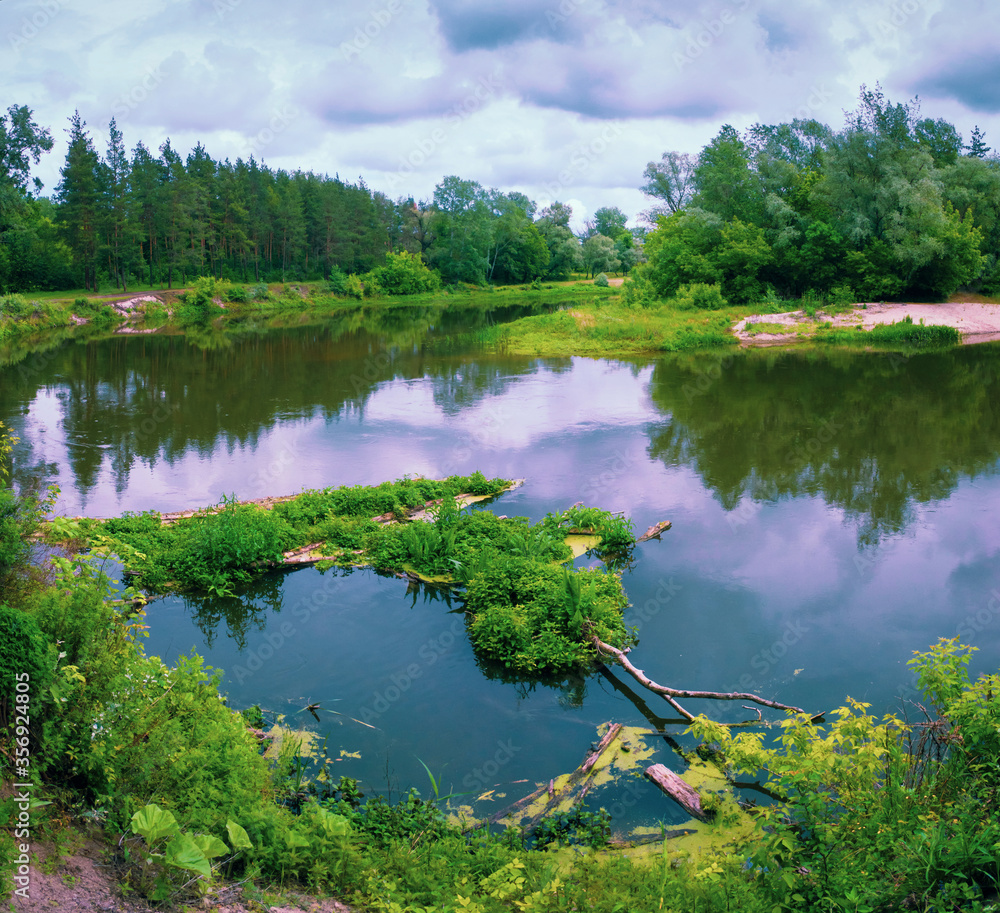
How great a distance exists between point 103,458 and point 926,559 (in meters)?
15.9

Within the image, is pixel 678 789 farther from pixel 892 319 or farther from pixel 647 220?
pixel 647 220

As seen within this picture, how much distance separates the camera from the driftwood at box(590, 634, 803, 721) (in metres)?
7.86

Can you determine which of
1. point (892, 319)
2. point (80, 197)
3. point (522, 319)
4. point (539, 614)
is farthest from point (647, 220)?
point (539, 614)

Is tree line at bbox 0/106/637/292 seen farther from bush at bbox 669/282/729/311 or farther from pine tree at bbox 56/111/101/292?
bush at bbox 669/282/729/311

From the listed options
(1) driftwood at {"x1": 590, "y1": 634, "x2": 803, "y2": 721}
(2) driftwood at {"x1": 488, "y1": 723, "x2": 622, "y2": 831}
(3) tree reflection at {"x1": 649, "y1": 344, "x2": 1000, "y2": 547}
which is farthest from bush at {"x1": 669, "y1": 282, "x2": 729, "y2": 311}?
(2) driftwood at {"x1": 488, "y1": 723, "x2": 622, "y2": 831}

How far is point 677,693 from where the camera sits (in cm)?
808

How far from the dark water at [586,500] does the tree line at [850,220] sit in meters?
12.1

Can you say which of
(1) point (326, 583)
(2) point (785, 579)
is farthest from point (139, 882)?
(2) point (785, 579)

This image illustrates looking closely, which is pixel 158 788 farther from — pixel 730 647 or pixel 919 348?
pixel 919 348

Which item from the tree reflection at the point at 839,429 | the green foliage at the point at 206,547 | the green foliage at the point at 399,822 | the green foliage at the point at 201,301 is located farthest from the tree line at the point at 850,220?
the green foliage at the point at 399,822

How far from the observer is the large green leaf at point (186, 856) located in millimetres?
4430

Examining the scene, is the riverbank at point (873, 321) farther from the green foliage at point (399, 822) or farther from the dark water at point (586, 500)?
the green foliage at point (399, 822)

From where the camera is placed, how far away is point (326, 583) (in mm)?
11211

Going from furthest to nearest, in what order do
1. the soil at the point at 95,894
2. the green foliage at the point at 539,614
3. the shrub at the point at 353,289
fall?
the shrub at the point at 353,289 → the green foliage at the point at 539,614 → the soil at the point at 95,894
